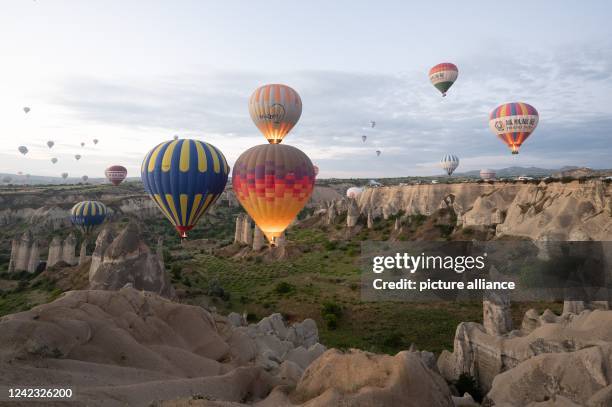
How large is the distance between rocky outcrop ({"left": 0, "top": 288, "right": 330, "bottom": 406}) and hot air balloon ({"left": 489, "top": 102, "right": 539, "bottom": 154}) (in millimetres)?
51474

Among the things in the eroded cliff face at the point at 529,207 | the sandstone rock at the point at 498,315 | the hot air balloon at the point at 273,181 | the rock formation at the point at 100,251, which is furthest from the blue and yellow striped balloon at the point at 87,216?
the sandstone rock at the point at 498,315

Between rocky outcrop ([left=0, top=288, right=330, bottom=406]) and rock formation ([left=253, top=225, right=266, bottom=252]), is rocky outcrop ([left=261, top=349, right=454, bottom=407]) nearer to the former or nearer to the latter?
rocky outcrop ([left=0, top=288, right=330, bottom=406])

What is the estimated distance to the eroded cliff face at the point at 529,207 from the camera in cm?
3609

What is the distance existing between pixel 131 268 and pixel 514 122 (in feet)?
178

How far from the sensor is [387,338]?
24906mm

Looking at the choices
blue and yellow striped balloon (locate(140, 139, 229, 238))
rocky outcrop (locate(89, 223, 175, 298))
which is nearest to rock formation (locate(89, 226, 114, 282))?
rocky outcrop (locate(89, 223, 175, 298))

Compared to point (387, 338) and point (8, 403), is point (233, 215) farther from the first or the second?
point (8, 403)

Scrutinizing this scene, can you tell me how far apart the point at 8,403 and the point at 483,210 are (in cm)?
5346

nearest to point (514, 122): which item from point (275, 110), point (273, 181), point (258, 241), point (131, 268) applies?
point (275, 110)

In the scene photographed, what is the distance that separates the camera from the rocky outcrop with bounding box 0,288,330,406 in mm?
8609

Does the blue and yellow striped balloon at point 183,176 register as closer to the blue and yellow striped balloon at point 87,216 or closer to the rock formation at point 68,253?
the rock formation at point 68,253

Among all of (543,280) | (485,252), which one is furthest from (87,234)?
(543,280)

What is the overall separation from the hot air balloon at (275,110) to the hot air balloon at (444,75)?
36.6 m

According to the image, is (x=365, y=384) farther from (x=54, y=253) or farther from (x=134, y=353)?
(x=54, y=253)
